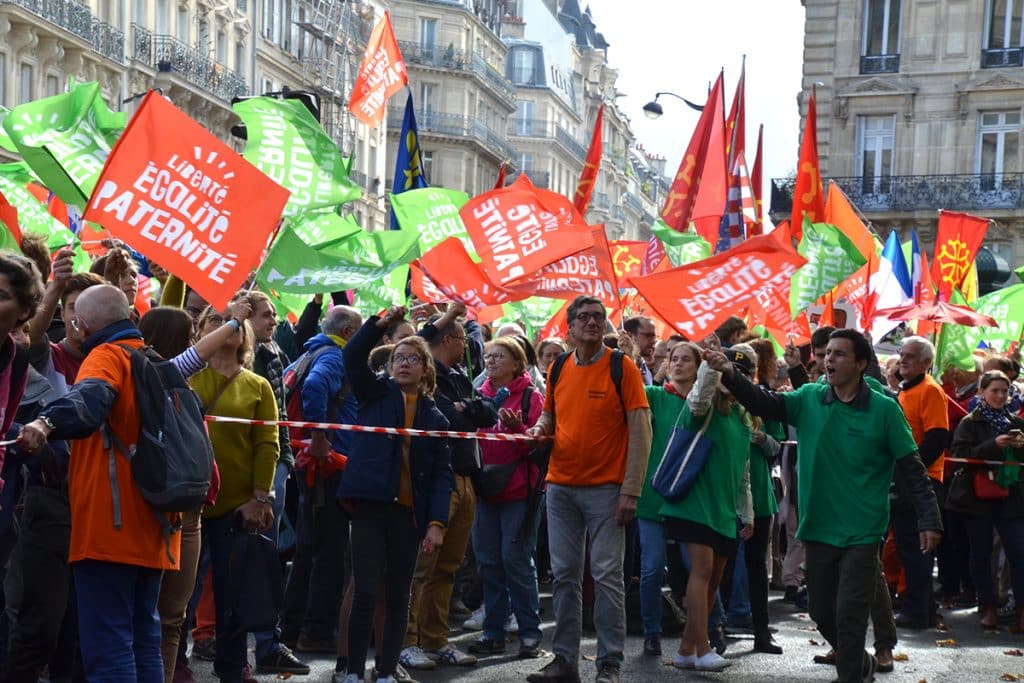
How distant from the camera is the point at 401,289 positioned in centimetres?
1364

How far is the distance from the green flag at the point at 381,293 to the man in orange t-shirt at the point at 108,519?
21.9ft

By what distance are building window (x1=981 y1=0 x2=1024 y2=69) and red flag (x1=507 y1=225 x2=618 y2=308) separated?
89.9 feet

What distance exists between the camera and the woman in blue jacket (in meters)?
7.82

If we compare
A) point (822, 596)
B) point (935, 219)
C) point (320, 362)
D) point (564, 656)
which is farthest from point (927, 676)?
point (935, 219)

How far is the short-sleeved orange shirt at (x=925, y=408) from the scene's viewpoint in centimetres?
1071

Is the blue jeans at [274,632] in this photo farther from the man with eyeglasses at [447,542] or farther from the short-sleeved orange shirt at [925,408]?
the short-sleeved orange shirt at [925,408]

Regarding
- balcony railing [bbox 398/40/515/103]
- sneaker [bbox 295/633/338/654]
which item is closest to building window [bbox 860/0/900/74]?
sneaker [bbox 295/633/338/654]

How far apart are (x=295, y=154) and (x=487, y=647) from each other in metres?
4.14

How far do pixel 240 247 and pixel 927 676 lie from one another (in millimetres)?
4356

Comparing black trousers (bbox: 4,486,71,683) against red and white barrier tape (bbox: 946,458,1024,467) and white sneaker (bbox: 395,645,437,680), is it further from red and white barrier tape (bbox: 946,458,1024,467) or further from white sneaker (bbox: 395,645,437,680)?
red and white barrier tape (bbox: 946,458,1024,467)

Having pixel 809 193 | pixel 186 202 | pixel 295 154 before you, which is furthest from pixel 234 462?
pixel 809 193

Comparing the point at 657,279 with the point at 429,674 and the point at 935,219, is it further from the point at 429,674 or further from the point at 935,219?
the point at 935,219

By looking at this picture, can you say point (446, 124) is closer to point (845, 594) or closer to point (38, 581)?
point (845, 594)

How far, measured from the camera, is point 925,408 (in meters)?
10.8
